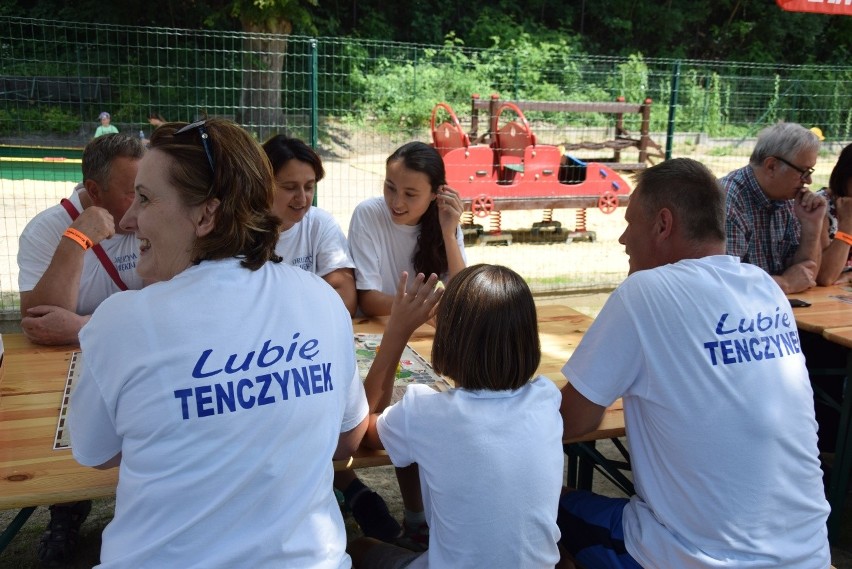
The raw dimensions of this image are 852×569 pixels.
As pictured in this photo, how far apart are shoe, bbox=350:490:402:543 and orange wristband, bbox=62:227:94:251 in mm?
1262

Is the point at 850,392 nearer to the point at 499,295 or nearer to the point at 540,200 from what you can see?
the point at 499,295

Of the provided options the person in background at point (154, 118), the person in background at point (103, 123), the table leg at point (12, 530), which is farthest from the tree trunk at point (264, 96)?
the table leg at point (12, 530)

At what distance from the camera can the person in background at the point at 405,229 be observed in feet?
10.3

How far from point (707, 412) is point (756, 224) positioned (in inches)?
83.3

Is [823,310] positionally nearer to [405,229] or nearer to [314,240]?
[405,229]

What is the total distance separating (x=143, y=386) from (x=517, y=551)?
833 millimetres

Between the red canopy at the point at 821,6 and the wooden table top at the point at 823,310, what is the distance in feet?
7.18

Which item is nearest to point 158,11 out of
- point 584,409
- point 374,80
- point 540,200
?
point 374,80

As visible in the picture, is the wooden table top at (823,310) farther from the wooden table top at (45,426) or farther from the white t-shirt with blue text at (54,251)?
the white t-shirt with blue text at (54,251)

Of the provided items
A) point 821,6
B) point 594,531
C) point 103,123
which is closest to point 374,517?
point 594,531

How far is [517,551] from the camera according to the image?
161 centimetres

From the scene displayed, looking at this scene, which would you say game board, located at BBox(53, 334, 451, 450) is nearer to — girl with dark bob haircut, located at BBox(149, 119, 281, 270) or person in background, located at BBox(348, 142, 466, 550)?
person in background, located at BBox(348, 142, 466, 550)

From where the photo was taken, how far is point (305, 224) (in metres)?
3.12

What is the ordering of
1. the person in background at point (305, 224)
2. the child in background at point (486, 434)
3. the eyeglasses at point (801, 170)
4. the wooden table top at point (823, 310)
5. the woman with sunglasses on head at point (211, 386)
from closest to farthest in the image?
the woman with sunglasses on head at point (211, 386) → the child in background at point (486, 434) → the person in background at point (305, 224) → the wooden table top at point (823, 310) → the eyeglasses at point (801, 170)
